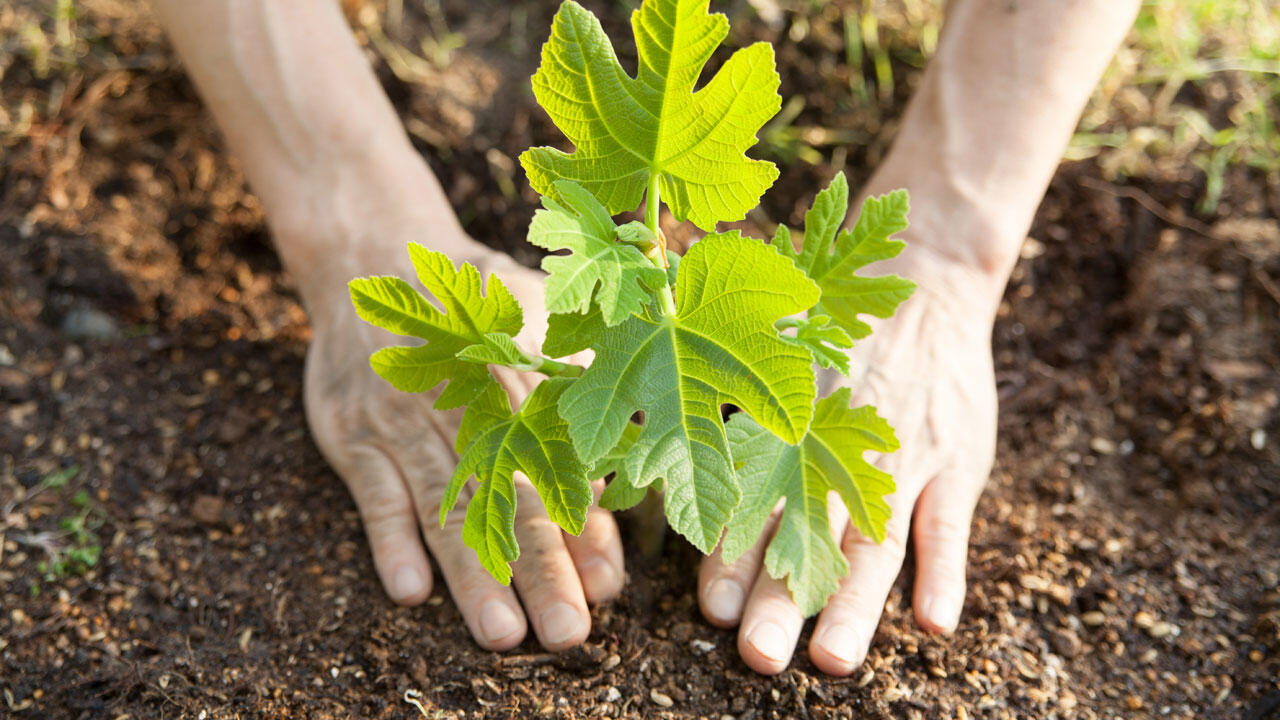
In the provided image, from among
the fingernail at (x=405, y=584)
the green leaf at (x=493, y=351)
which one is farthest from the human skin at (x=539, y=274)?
the green leaf at (x=493, y=351)

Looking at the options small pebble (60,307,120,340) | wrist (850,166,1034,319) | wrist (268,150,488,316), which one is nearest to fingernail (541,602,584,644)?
wrist (268,150,488,316)

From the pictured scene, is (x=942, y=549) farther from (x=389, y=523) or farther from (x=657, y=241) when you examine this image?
(x=389, y=523)

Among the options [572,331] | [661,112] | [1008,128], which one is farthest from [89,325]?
[1008,128]

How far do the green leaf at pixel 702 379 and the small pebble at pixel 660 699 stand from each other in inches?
23.3

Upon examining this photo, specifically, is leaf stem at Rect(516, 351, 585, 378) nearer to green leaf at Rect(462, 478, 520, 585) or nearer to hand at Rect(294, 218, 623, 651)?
green leaf at Rect(462, 478, 520, 585)

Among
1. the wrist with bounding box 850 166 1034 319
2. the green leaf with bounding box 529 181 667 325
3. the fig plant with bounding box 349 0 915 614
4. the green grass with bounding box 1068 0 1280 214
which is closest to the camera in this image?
the green leaf with bounding box 529 181 667 325

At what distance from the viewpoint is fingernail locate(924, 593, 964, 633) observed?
6.72 feet

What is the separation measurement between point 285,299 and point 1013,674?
212 cm

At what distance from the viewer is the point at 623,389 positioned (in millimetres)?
1483

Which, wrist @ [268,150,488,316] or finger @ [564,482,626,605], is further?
wrist @ [268,150,488,316]

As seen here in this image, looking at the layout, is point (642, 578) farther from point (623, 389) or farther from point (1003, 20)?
point (1003, 20)

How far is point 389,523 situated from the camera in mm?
2172

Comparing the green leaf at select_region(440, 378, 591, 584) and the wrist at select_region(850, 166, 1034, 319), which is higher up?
the green leaf at select_region(440, 378, 591, 584)

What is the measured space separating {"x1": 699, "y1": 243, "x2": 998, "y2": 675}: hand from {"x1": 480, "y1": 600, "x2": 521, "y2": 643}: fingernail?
1.28 ft
